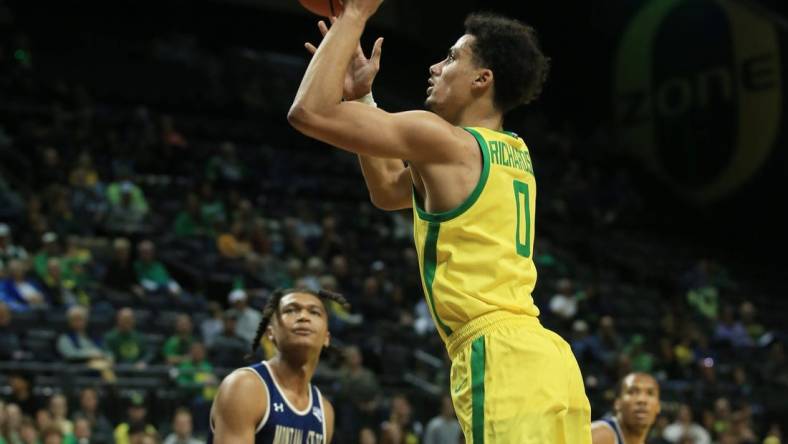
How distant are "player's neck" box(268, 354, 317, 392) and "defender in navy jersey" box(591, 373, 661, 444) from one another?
1.71m

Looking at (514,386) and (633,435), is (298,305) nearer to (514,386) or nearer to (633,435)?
(633,435)

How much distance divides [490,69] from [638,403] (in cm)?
315

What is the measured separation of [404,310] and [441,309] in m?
9.70

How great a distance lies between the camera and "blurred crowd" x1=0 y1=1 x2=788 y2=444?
9.94 m

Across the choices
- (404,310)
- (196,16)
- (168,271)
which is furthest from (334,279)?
(196,16)

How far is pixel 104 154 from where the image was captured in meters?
14.5

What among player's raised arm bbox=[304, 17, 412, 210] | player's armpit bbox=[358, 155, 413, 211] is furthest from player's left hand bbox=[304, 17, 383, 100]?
player's armpit bbox=[358, 155, 413, 211]

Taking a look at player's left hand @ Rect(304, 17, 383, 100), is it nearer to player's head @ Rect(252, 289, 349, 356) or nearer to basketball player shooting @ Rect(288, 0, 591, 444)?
basketball player shooting @ Rect(288, 0, 591, 444)

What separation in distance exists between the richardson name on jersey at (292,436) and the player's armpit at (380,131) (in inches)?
80.3

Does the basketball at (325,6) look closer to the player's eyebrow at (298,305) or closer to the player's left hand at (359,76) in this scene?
the player's left hand at (359,76)

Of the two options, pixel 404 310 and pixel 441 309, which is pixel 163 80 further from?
pixel 441 309

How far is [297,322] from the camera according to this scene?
5.29 meters

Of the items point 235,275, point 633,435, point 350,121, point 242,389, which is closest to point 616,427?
point 633,435

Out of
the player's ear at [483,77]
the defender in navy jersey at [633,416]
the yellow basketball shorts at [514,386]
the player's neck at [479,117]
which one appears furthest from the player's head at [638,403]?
the player's ear at [483,77]
